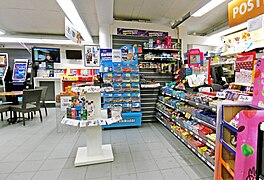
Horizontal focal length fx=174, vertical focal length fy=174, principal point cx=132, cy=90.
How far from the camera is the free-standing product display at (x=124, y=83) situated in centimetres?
468

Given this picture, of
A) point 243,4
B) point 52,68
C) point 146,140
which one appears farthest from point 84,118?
point 52,68

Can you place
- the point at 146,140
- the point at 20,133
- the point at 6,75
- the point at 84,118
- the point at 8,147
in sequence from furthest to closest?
the point at 6,75, the point at 20,133, the point at 146,140, the point at 8,147, the point at 84,118

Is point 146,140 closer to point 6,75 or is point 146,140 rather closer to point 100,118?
point 100,118

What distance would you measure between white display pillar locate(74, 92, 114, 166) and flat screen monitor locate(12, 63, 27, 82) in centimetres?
620

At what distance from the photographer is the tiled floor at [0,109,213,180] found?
255 centimetres

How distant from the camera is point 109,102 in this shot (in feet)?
15.3

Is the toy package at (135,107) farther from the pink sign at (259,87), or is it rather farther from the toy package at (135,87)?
the pink sign at (259,87)

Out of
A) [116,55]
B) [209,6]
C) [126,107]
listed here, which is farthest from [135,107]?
[209,6]

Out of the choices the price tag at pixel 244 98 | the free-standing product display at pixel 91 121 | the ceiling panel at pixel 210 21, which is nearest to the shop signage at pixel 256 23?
the price tag at pixel 244 98

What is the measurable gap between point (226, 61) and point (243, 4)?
7.75ft

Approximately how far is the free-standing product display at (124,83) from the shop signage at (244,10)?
2.92 metres

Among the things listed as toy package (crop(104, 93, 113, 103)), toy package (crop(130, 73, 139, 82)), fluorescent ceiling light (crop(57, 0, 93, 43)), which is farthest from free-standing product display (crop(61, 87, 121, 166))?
fluorescent ceiling light (crop(57, 0, 93, 43))

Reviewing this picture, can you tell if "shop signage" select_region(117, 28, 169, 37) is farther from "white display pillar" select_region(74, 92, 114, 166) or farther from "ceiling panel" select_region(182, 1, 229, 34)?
"white display pillar" select_region(74, 92, 114, 166)

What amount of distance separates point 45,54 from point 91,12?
4837mm
